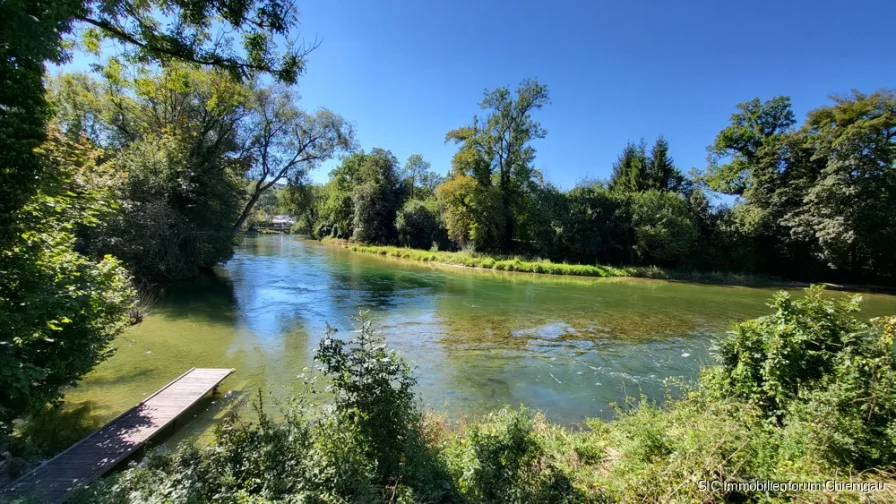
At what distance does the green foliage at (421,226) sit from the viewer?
143ft

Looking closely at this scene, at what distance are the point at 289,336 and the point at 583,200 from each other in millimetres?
29651

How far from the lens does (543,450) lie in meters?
4.80

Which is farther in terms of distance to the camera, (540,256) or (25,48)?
(540,256)

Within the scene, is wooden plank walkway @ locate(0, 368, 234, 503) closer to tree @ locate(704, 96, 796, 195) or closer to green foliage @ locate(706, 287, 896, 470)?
green foliage @ locate(706, 287, 896, 470)

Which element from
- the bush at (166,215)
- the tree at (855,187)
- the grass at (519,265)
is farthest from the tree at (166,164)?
the tree at (855,187)

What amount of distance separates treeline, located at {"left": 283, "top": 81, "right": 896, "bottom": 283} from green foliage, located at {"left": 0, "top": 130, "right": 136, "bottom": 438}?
2275cm

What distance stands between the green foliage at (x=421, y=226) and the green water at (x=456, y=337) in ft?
67.1

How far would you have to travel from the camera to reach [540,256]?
3488 cm

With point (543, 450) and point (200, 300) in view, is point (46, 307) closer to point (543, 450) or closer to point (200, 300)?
point (543, 450)

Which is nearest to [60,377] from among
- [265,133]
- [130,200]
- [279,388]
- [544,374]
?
[279,388]

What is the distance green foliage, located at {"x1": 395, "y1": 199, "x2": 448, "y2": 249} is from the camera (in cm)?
4350

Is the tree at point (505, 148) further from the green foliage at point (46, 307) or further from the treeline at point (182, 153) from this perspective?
the green foliage at point (46, 307)

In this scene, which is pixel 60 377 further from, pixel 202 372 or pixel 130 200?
pixel 130 200

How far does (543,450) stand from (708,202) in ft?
116
